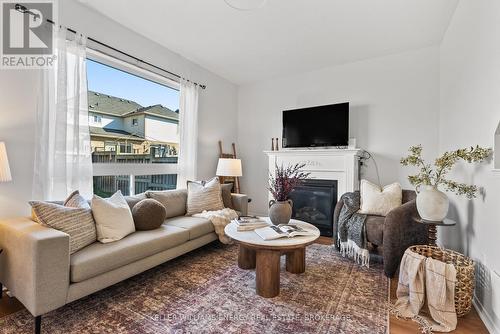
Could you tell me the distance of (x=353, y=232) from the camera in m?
2.65

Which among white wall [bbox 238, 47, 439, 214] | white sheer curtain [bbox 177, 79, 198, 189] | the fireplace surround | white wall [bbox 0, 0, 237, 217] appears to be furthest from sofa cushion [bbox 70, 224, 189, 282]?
white wall [bbox 238, 47, 439, 214]

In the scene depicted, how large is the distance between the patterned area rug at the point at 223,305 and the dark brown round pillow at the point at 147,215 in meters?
0.44

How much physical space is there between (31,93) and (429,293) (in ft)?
11.8

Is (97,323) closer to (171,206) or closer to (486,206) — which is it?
(171,206)

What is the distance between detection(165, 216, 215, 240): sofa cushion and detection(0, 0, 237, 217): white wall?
4.32 ft

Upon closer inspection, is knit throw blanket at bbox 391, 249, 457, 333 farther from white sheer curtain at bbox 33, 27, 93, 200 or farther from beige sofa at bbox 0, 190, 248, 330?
white sheer curtain at bbox 33, 27, 93, 200

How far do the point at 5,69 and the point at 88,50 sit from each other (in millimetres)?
794

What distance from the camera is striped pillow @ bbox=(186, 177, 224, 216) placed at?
124 inches

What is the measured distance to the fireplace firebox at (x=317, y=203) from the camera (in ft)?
12.3

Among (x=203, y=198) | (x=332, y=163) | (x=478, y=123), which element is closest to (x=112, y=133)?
(x=203, y=198)

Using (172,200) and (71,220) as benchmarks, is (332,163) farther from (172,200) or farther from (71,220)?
(71,220)

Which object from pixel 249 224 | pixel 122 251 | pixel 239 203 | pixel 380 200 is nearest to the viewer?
pixel 122 251

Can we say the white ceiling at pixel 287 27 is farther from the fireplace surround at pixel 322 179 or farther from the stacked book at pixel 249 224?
the stacked book at pixel 249 224

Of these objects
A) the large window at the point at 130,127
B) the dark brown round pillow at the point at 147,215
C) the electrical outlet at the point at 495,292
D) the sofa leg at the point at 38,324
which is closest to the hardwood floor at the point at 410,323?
the electrical outlet at the point at 495,292
